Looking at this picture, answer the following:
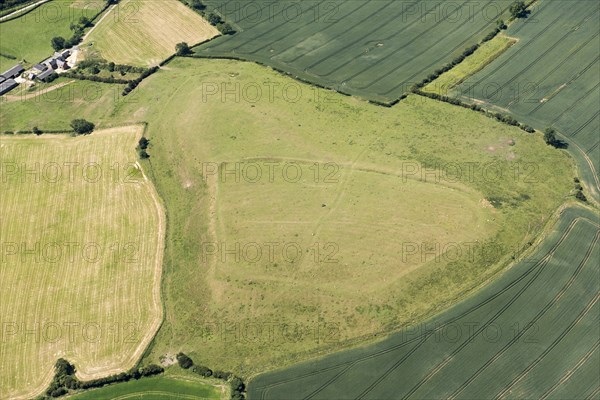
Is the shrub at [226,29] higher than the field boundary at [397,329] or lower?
higher

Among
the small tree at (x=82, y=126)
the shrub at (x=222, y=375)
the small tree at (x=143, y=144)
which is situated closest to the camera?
the shrub at (x=222, y=375)

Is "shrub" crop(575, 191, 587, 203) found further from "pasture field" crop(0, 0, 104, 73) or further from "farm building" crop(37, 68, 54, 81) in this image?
"pasture field" crop(0, 0, 104, 73)

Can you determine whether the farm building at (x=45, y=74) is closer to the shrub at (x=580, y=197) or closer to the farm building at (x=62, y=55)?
the farm building at (x=62, y=55)

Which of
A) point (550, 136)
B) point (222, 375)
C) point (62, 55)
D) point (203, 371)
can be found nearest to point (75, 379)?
point (203, 371)

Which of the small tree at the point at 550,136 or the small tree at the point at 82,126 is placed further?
the small tree at the point at 82,126

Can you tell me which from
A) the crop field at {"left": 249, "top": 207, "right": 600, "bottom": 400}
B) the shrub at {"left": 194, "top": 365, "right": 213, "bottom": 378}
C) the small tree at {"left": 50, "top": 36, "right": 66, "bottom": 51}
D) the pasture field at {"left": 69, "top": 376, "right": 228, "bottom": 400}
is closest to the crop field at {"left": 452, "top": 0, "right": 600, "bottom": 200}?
the crop field at {"left": 249, "top": 207, "right": 600, "bottom": 400}

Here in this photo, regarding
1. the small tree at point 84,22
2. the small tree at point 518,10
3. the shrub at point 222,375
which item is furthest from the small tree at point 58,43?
the small tree at point 518,10
